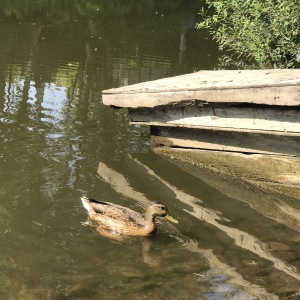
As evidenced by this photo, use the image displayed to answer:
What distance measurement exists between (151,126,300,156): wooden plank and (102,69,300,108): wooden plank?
0.63m

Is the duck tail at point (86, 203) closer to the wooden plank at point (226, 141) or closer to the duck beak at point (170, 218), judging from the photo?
the duck beak at point (170, 218)

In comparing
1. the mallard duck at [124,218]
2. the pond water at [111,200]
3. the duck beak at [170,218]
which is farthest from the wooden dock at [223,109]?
the mallard duck at [124,218]

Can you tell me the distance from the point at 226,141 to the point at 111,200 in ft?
6.79

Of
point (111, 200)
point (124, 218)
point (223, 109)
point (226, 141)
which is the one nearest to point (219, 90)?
point (223, 109)

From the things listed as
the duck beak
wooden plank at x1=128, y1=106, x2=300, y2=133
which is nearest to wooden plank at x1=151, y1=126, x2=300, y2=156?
wooden plank at x1=128, y1=106, x2=300, y2=133

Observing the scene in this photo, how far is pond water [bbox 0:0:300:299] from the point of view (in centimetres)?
618

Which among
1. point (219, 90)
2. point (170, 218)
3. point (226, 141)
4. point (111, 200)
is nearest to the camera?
point (170, 218)

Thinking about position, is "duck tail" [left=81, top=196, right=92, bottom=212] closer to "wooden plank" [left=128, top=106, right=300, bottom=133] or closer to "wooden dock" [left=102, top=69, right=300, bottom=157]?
"wooden dock" [left=102, top=69, right=300, bottom=157]

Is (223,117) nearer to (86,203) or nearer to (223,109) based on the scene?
(223,109)

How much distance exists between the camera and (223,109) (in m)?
9.09

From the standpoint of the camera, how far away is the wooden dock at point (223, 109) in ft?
27.7

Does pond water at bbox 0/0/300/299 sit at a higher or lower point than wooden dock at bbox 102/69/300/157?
lower

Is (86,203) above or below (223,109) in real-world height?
below

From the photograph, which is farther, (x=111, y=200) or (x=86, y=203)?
(x=111, y=200)
